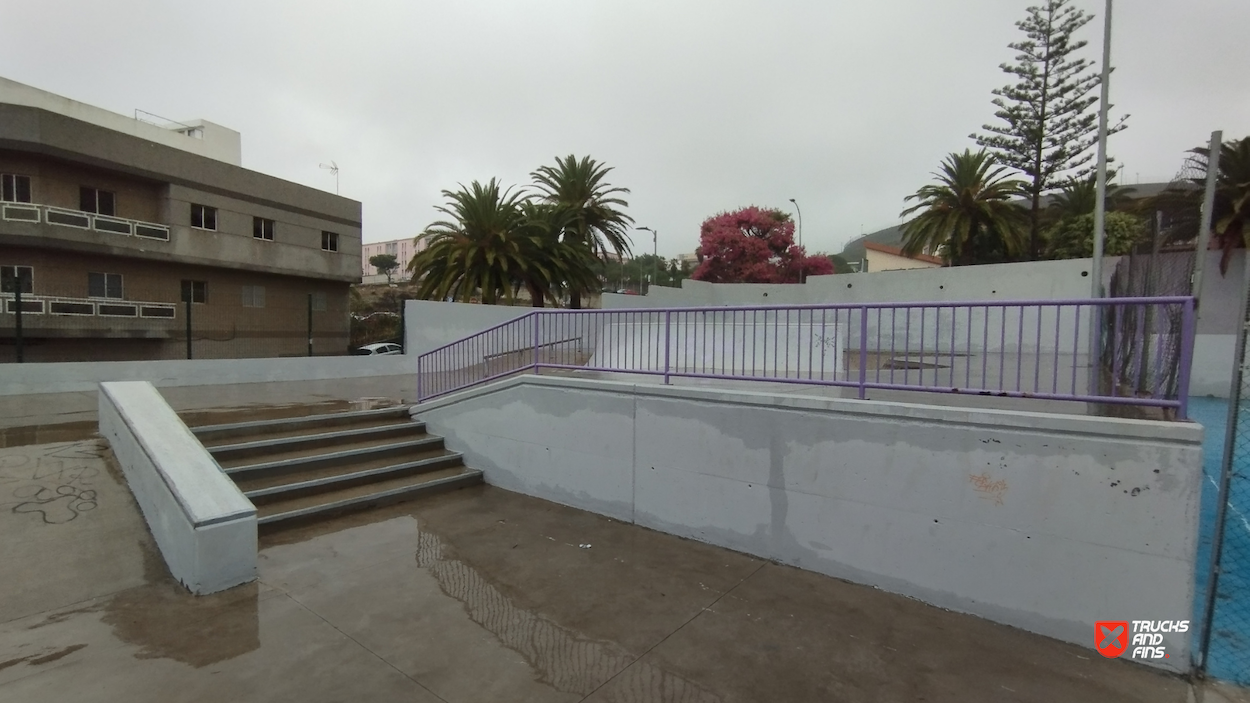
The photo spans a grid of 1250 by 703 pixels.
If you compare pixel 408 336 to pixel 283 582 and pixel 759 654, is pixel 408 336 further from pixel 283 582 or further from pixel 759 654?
pixel 759 654

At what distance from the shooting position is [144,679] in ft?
10.9

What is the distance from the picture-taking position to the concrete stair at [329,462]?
6.13 m

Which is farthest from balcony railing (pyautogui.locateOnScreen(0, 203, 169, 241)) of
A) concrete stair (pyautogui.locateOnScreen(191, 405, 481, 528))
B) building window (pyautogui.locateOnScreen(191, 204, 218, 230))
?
concrete stair (pyautogui.locateOnScreen(191, 405, 481, 528))

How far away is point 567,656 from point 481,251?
16.6 m

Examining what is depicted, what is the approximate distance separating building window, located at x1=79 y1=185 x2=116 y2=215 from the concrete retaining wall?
10327 mm

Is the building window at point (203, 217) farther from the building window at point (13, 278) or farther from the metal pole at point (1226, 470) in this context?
the metal pole at point (1226, 470)

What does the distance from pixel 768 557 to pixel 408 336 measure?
13137mm

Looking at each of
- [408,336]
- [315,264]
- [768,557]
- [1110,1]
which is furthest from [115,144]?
[1110,1]

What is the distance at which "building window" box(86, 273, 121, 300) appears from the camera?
18.4 meters

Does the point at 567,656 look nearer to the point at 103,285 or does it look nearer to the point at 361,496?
the point at 361,496

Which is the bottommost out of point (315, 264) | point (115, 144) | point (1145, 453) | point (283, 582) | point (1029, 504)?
point (283, 582)

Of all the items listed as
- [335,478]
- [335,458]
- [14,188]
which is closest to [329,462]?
[335,458]

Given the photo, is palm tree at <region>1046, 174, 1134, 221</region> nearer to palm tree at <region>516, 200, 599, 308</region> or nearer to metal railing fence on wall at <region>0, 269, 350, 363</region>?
palm tree at <region>516, 200, 599, 308</region>

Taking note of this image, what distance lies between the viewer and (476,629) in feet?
13.0
